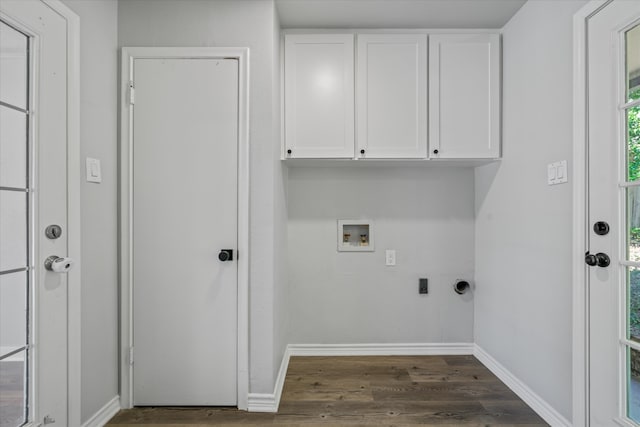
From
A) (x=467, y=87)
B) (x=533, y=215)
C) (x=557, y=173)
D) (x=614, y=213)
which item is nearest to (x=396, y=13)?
(x=467, y=87)

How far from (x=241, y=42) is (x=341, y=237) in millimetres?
1493

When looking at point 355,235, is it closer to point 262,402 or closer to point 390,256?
point 390,256

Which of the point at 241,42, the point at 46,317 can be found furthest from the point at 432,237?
the point at 46,317

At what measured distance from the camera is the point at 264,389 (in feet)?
6.00

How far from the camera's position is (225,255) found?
5.93 feet

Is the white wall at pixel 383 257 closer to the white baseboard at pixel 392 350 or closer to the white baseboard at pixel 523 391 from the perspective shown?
the white baseboard at pixel 392 350

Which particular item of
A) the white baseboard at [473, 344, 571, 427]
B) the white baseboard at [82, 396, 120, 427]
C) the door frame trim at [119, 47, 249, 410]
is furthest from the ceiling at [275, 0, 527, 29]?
the white baseboard at [82, 396, 120, 427]

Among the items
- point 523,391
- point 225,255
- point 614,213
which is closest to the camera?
point 614,213

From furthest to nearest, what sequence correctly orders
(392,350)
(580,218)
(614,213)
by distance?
(392,350)
(580,218)
(614,213)

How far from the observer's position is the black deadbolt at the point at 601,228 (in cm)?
139

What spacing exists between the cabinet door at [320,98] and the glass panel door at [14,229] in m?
1.31

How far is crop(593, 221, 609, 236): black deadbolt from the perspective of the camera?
1394 mm

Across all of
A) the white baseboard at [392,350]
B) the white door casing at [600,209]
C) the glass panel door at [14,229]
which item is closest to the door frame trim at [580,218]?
the white door casing at [600,209]

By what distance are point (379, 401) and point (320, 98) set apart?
194 centimetres
